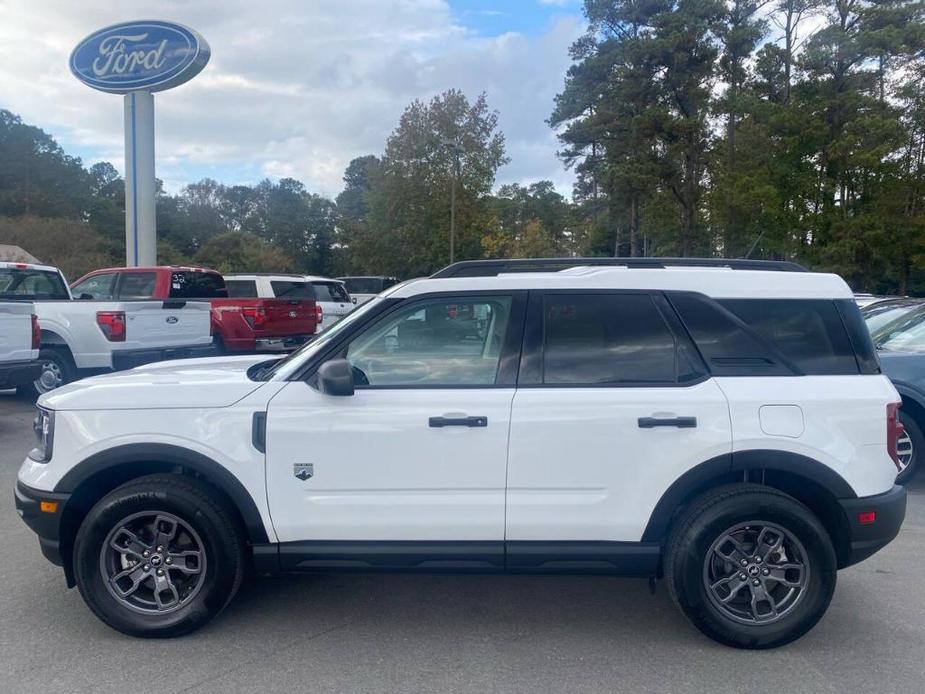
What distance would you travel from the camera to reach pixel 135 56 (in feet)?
64.2

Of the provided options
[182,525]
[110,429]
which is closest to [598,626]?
[182,525]

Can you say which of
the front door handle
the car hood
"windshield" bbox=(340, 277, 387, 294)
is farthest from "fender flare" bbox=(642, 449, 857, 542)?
"windshield" bbox=(340, 277, 387, 294)

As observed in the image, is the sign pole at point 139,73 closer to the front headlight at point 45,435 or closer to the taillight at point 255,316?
the taillight at point 255,316

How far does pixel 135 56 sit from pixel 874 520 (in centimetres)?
2020

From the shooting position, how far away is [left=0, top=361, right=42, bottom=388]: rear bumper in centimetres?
892

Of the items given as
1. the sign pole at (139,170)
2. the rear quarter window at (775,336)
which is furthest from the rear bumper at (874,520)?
the sign pole at (139,170)

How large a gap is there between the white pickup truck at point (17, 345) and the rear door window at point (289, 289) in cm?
695

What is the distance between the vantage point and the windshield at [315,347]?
163 inches

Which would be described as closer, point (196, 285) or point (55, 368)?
point (55, 368)

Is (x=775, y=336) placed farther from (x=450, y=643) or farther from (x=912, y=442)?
(x=912, y=442)

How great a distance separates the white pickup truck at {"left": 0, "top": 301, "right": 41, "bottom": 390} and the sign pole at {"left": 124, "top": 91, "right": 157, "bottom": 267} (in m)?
11.2

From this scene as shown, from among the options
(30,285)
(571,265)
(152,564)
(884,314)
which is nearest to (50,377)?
(30,285)

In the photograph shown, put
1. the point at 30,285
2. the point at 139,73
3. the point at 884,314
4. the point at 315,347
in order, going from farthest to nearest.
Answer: the point at 139,73
the point at 30,285
the point at 884,314
the point at 315,347

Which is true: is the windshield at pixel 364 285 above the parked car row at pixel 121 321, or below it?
above
